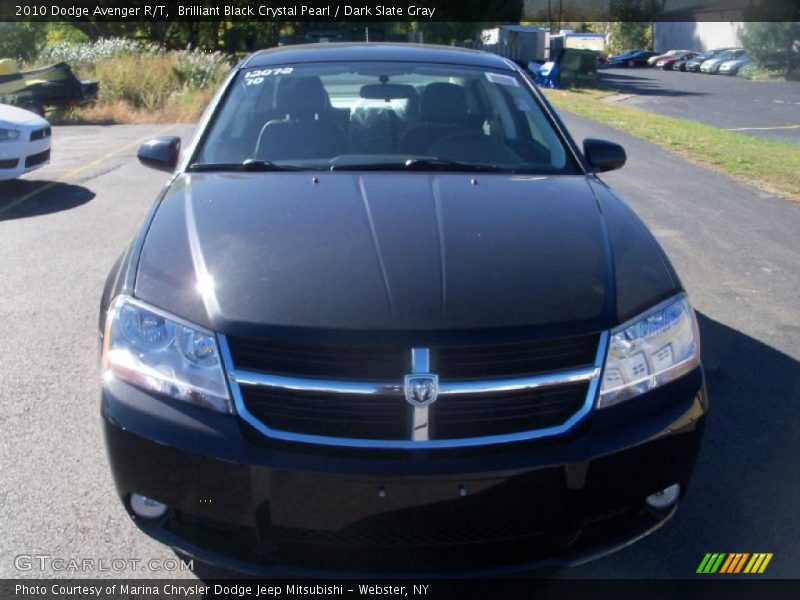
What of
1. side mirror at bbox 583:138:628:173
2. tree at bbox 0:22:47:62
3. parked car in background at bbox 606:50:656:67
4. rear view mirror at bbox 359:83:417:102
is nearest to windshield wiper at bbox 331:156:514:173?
side mirror at bbox 583:138:628:173

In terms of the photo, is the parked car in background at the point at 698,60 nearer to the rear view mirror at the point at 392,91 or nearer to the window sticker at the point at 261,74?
the rear view mirror at the point at 392,91

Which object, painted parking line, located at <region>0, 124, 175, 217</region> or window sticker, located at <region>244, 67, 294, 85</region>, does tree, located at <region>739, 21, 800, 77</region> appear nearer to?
painted parking line, located at <region>0, 124, 175, 217</region>

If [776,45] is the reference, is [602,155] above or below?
below

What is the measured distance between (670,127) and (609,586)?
16970 millimetres

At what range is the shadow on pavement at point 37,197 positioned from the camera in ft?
28.1

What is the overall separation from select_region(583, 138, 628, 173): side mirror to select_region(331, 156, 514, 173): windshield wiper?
0.56 metres

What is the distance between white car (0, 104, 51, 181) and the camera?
30.6 ft

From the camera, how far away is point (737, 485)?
343cm

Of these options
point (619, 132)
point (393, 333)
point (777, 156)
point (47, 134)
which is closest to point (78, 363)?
point (393, 333)

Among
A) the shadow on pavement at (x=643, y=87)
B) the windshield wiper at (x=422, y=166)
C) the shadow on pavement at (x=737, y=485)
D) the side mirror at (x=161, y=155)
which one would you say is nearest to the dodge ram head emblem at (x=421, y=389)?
the shadow on pavement at (x=737, y=485)

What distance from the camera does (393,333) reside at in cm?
243

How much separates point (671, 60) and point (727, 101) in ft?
115

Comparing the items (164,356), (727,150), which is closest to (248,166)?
(164,356)

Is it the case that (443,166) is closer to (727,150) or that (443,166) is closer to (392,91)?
(392,91)
